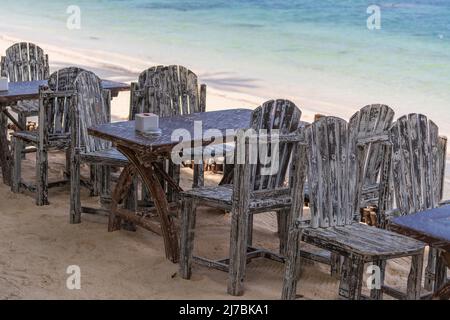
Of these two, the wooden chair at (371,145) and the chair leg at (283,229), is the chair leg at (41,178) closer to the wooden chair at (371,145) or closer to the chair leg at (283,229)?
the chair leg at (283,229)

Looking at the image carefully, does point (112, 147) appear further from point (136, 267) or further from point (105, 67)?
point (105, 67)

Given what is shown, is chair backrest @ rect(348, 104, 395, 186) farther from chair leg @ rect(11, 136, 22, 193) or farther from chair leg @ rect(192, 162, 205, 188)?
chair leg @ rect(11, 136, 22, 193)

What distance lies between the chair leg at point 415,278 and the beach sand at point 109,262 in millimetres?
768

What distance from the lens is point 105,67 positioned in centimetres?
1795

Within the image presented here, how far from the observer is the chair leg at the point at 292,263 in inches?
189

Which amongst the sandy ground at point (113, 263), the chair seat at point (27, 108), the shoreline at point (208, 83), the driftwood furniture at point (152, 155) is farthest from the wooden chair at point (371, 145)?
the shoreline at point (208, 83)

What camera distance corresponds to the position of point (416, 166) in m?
5.14

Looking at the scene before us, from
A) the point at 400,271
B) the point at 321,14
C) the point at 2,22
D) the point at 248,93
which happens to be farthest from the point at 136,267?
the point at 321,14

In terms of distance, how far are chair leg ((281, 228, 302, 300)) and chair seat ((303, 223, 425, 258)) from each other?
0.17 feet

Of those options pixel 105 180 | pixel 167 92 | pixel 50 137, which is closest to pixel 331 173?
pixel 105 180

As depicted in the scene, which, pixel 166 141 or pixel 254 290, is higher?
pixel 166 141
